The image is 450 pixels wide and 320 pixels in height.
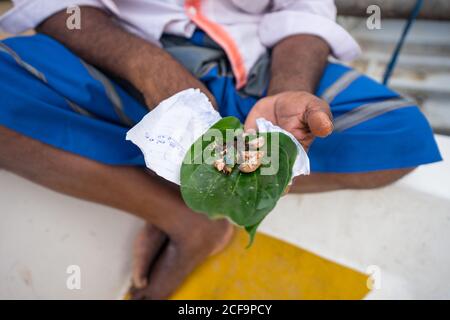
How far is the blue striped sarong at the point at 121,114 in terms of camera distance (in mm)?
684

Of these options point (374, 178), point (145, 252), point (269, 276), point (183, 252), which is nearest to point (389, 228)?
point (374, 178)

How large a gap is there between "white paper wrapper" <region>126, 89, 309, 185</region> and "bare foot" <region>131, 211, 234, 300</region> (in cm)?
37

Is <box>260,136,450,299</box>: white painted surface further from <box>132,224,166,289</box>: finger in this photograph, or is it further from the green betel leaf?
the green betel leaf

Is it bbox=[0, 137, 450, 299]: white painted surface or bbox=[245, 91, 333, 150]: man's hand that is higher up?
bbox=[245, 91, 333, 150]: man's hand

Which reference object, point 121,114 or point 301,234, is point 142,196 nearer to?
point 121,114

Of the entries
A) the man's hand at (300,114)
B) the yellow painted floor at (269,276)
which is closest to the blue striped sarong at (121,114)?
the man's hand at (300,114)

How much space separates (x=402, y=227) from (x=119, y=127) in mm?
646

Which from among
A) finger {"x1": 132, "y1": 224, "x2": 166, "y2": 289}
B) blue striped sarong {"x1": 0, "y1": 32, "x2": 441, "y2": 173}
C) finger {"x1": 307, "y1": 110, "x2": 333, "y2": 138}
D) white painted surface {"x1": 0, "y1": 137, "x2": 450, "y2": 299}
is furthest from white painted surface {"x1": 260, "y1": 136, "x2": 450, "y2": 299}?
finger {"x1": 307, "y1": 110, "x2": 333, "y2": 138}

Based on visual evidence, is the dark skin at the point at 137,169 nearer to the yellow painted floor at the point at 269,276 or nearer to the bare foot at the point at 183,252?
the bare foot at the point at 183,252

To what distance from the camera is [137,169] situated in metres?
0.79

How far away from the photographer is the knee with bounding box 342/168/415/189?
2.58 ft

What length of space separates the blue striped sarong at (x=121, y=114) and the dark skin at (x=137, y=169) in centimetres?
3

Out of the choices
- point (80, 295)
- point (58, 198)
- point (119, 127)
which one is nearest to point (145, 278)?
point (80, 295)

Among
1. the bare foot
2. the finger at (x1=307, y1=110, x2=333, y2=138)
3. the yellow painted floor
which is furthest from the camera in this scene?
the yellow painted floor
